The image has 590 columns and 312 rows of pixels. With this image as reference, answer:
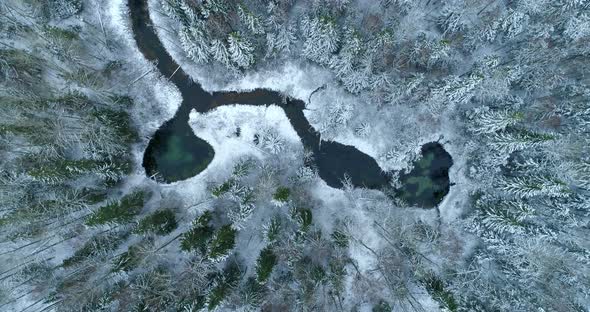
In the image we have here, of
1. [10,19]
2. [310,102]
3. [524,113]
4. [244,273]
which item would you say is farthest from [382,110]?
[10,19]

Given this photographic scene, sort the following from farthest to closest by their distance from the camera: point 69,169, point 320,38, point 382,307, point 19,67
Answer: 1. point 382,307
2. point 19,67
3. point 320,38
4. point 69,169

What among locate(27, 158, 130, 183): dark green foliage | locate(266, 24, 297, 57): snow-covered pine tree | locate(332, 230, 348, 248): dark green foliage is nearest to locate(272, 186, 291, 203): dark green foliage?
locate(332, 230, 348, 248): dark green foliage

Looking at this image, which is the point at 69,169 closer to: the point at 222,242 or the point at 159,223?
the point at 159,223

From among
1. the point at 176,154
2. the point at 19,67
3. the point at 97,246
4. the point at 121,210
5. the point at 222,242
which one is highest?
the point at 19,67

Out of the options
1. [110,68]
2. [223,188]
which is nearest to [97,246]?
[223,188]

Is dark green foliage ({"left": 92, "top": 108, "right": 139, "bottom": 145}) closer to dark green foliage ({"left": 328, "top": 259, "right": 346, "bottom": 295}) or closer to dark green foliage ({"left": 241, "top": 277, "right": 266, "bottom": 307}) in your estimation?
dark green foliage ({"left": 241, "top": 277, "right": 266, "bottom": 307})

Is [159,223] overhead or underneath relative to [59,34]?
underneath
